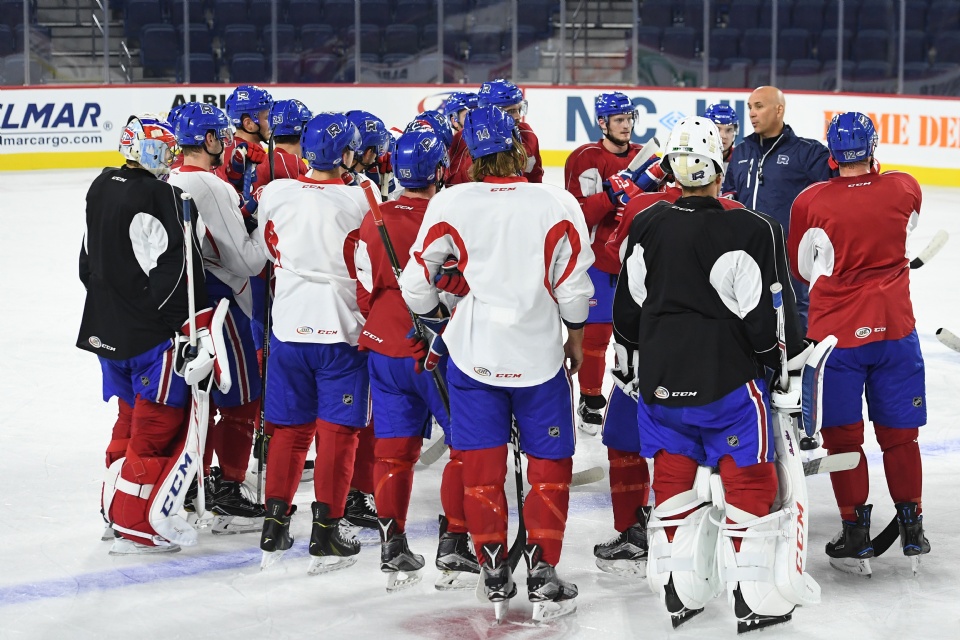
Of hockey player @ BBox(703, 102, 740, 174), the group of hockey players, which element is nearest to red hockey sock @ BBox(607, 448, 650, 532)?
the group of hockey players

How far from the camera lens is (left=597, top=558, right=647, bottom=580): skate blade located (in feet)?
12.8

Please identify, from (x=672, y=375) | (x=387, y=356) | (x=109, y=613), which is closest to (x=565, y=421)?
(x=672, y=375)

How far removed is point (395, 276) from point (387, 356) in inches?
9.6

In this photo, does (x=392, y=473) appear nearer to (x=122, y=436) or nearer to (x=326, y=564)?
(x=326, y=564)

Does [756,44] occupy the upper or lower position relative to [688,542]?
upper

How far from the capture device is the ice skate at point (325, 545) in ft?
12.9

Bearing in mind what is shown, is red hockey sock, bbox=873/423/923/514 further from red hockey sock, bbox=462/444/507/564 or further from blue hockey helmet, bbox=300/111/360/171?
blue hockey helmet, bbox=300/111/360/171

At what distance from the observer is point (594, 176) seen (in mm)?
5238

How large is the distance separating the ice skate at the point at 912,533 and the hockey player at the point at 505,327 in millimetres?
1098

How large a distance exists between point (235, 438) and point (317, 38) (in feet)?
36.6

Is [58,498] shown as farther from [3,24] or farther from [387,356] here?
[3,24]

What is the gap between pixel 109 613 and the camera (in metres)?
3.62

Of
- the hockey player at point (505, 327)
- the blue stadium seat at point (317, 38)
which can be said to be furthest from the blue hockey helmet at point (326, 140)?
the blue stadium seat at point (317, 38)

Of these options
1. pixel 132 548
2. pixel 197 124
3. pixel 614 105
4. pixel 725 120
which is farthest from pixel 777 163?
pixel 132 548
